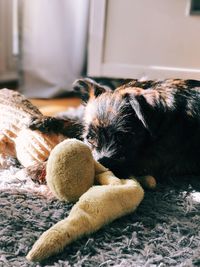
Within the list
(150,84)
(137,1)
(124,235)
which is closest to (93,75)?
(137,1)

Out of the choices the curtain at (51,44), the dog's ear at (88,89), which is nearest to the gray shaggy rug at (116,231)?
the dog's ear at (88,89)

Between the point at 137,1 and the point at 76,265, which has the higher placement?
the point at 137,1

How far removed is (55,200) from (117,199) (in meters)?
0.20

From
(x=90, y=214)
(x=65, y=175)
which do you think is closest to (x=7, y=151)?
(x=65, y=175)

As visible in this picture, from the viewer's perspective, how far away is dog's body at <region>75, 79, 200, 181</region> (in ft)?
4.27

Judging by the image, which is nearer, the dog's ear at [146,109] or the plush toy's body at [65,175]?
the plush toy's body at [65,175]

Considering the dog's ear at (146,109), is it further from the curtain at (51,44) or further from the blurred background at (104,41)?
the curtain at (51,44)

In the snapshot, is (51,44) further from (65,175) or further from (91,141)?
(65,175)

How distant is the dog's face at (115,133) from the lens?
1277mm

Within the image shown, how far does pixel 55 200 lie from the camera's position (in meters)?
1.11

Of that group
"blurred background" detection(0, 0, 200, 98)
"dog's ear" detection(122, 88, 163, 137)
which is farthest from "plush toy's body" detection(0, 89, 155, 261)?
"blurred background" detection(0, 0, 200, 98)

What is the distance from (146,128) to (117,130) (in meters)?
0.09

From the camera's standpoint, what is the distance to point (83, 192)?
1075 millimetres

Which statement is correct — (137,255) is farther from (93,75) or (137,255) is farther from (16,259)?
(93,75)
